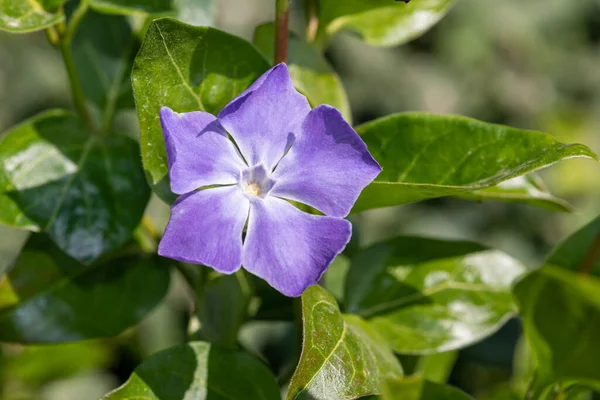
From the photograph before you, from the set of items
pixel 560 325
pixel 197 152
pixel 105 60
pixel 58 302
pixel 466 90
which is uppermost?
pixel 197 152

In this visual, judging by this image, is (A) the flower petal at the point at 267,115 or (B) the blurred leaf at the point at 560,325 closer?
(A) the flower petal at the point at 267,115

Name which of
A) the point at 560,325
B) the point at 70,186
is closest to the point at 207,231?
the point at 70,186

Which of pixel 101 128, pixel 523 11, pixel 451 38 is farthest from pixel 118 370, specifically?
pixel 523 11

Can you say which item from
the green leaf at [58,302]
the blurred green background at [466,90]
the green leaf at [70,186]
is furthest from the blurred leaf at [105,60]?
→ the blurred green background at [466,90]

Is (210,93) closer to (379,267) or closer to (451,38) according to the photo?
(379,267)

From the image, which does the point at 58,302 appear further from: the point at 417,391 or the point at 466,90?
the point at 466,90

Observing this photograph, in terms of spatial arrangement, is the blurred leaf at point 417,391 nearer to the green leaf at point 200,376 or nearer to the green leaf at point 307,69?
the green leaf at point 200,376
